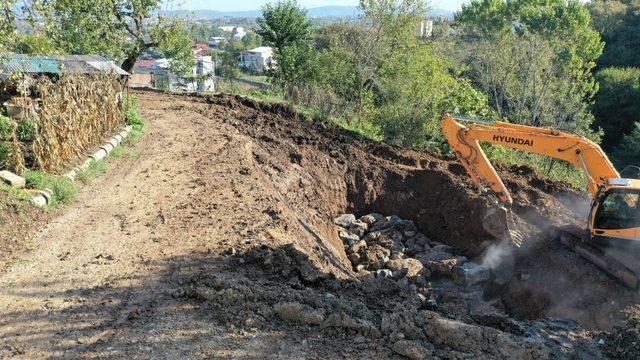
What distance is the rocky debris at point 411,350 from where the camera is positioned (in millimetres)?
5215

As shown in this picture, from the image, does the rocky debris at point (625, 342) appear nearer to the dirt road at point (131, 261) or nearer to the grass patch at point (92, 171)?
the dirt road at point (131, 261)

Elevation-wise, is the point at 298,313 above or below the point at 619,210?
below

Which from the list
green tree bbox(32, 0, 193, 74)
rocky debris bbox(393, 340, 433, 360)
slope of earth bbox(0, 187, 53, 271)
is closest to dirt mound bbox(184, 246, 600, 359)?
rocky debris bbox(393, 340, 433, 360)

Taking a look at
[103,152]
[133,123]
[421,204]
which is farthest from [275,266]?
[133,123]

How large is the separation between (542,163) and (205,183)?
1384 centimetres

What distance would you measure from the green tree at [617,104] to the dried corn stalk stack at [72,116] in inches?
1113

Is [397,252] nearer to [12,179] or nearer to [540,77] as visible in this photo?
[12,179]

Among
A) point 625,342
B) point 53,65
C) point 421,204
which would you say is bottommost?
point 421,204

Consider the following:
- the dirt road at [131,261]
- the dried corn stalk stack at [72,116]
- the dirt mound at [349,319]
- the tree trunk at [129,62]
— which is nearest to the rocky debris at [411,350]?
the dirt mound at [349,319]

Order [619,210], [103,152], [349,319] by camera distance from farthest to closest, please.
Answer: [103,152]
[619,210]
[349,319]

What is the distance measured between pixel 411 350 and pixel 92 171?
739 centimetres

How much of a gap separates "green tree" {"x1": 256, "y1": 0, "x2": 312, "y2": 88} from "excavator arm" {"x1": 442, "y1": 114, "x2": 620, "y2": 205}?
52.5ft

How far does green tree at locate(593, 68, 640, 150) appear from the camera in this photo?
103ft

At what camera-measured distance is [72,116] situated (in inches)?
404
